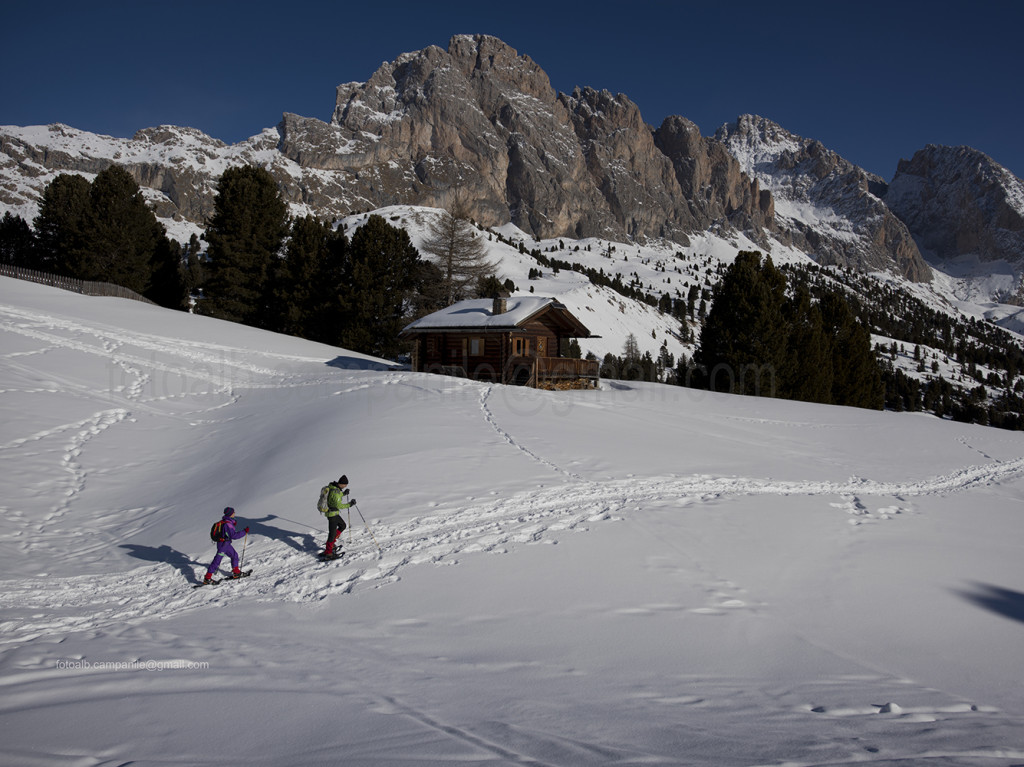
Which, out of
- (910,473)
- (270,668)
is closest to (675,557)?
(270,668)

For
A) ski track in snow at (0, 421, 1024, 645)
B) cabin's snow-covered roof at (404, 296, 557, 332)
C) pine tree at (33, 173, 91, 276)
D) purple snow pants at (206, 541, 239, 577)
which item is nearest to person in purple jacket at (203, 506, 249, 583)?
purple snow pants at (206, 541, 239, 577)

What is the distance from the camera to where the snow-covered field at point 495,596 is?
4656 mm

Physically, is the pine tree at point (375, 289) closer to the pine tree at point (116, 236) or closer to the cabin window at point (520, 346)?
the cabin window at point (520, 346)

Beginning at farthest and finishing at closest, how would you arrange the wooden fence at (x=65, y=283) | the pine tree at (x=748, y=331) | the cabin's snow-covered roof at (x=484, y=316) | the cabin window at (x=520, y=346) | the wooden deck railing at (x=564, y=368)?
the wooden fence at (x=65, y=283)
the pine tree at (x=748, y=331)
the cabin window at (x=520, y=346)
the wooden deck railing at (x=564, y=368)
the cabin's snow-covered roof at (x=484, y=316)

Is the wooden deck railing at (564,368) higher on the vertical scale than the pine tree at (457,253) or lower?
lower

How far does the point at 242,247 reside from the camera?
1721 inches

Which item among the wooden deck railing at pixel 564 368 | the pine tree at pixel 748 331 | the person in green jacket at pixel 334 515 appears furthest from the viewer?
the pine tree at pixel 748 331

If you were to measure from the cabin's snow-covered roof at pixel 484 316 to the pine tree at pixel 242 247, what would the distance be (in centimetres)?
1874

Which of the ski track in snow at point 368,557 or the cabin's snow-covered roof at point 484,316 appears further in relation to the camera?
the cabin's snow-covered roof at point 484,316

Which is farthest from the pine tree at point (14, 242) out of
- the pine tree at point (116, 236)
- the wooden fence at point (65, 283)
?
the wooden fence at point (65, 283)

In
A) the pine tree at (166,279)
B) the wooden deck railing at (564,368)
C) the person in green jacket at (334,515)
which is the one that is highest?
the pine tree at (166,279)

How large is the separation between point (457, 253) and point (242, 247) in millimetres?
16707

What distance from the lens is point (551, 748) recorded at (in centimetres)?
433

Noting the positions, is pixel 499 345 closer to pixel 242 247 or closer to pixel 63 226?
pixel 242 247
